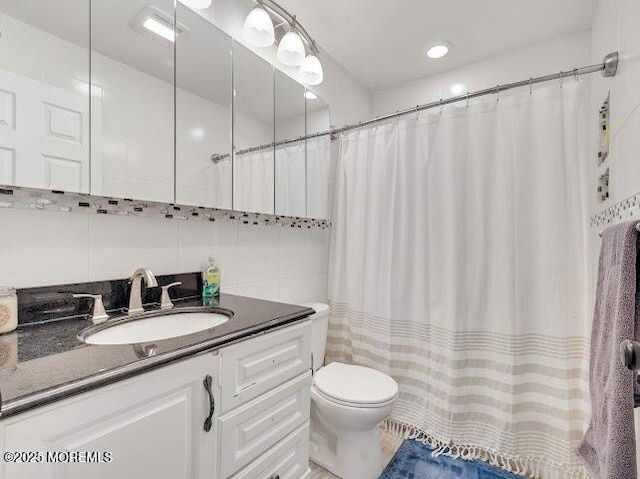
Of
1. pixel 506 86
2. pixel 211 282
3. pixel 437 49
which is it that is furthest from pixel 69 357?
pixel 437 49

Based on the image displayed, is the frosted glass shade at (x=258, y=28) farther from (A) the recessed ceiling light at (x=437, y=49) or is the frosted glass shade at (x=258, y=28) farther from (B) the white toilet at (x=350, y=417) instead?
(B) the white toilet at (x=350, y=417)

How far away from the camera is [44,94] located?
3.09ft

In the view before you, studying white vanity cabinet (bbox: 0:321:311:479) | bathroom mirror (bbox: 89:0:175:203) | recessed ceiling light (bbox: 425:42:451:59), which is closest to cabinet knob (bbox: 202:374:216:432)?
white vanity cabinet (bbox: 0:321:311:479)

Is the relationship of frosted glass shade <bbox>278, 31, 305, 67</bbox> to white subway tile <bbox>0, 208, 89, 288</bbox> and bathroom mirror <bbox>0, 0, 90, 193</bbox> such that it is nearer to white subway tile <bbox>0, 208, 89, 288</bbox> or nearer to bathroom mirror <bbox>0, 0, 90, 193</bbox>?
bathroom mirror <bbox>0, 0, 90, 193</bbox>

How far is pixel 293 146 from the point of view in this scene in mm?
1901

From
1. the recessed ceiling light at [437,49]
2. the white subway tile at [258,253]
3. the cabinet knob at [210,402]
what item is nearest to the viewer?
the cabinet knob at [210,402]

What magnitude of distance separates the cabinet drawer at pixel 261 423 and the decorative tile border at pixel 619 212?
1200 millimetres

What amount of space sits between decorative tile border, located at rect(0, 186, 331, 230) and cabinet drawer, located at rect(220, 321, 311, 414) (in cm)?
68

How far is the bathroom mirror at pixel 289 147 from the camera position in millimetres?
1771

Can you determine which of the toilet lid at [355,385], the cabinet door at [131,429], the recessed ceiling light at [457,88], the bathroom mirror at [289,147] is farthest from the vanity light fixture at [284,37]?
the toilet lid at [355,385]

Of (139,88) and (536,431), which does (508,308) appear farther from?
(139,88)

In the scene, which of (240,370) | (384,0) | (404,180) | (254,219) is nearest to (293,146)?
(254,219)

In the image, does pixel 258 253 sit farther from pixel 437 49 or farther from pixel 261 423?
pixel 437 49

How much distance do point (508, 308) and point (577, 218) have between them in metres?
0.51
